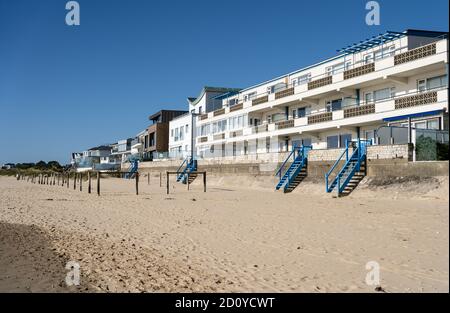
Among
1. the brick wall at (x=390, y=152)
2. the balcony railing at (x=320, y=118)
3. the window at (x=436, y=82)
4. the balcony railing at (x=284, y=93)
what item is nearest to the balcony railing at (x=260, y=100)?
the balcony railing at (x=284, y=93)

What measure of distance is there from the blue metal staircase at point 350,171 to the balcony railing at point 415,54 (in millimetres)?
6313

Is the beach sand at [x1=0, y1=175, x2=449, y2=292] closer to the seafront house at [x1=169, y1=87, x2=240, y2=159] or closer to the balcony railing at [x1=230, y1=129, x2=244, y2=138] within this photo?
the balcony railing at [x1=230, y1=129, x2=244, y2=138]

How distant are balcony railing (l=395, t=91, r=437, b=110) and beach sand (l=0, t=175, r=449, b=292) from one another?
890 centimetres

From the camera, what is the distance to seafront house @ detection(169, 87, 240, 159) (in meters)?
55.3

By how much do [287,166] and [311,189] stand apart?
5136 millimetres

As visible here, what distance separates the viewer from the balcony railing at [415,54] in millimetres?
24663

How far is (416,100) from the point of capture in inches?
995

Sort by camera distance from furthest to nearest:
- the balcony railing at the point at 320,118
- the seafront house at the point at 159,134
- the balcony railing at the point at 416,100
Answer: the seafront house at the point at 159,134 → the balcony railing at the point at 320,118 → the balcony railing at the point at 416,100

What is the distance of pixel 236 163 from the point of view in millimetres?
37375

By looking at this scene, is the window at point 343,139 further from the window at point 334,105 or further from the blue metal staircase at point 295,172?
the blue metal staircase at point 295,172

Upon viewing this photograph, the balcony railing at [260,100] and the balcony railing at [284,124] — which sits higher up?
the balcony railing at [260,100]

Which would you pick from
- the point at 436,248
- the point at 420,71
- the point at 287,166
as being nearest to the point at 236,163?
the point at 287,166

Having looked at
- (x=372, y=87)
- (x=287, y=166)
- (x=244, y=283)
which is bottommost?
(x=244, y=283)
